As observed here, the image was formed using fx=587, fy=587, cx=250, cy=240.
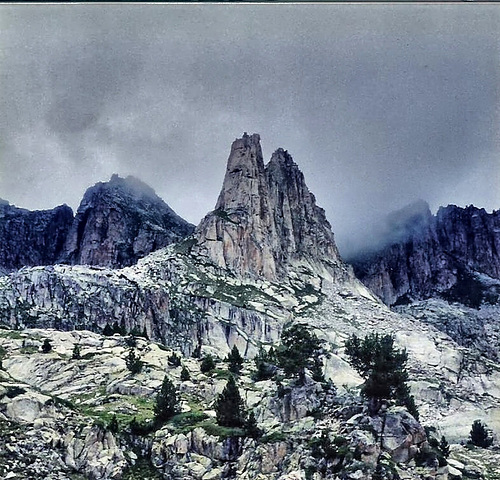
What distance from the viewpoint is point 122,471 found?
245 feet

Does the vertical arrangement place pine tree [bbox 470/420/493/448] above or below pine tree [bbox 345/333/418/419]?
below

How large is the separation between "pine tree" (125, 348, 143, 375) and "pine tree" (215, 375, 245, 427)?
1186 inches

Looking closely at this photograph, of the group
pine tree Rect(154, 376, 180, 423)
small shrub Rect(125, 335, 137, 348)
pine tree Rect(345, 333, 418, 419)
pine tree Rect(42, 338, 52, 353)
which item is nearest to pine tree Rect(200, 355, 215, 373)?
small shrub Rect(125, 335, 137, 348)

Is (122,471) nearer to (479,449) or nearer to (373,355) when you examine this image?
(373,355)

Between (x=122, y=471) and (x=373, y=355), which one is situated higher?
(x=373, y=355)

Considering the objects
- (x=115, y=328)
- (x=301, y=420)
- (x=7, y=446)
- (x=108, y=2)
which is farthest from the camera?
(x=115, y=328)

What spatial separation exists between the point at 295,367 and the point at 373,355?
12.5 meters

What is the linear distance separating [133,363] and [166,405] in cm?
2644

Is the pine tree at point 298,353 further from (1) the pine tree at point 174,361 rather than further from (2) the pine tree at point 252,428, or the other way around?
(1) the pine tree at point 174,361

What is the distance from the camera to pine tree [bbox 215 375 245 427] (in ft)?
276

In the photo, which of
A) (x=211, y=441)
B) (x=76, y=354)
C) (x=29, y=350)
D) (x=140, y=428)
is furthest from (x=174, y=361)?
(x=211, y=441)

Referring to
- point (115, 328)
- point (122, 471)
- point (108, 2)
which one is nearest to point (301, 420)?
point (122, 471)

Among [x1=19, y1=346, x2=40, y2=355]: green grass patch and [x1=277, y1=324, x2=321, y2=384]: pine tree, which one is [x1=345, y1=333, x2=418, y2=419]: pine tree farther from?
[x1=19, y1=346, x2=40, y2=355]: green grass patch

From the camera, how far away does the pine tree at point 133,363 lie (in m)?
112
